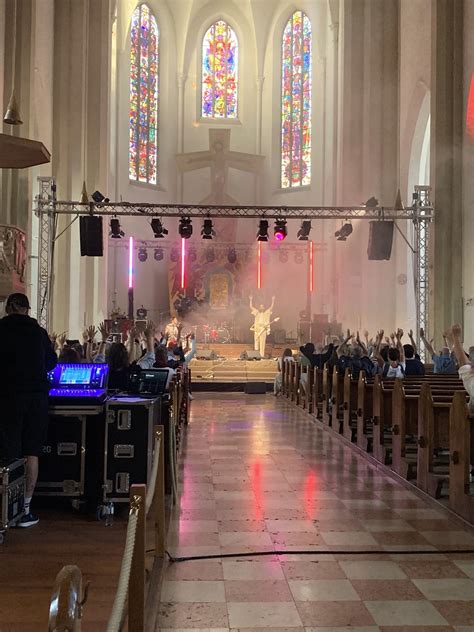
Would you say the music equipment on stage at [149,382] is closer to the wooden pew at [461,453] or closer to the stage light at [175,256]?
the wooden pew at [461,453]

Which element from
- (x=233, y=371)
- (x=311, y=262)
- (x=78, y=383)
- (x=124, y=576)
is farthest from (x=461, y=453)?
(x=311, y=262)

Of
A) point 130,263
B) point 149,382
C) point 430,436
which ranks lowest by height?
point 430,436

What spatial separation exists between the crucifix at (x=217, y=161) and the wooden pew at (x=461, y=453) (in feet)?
80.8

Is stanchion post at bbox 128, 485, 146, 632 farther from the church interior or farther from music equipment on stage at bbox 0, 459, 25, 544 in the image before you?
music equipment on stage at bbox 0, 459, 25, 544

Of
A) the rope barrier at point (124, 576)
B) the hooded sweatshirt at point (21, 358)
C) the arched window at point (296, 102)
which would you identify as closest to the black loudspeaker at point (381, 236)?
the hooded sweatshirt at point (21, 358)

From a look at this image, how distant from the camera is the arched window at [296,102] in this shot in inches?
1163

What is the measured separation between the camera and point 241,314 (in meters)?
28.1

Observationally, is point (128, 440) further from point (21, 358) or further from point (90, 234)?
point (90, 234)

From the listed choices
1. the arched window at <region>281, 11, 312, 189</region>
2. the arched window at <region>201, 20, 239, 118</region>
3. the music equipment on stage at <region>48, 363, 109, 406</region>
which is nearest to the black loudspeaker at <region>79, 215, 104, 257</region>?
the music equipment on stage at <region>48, 363, 109, 406</region>

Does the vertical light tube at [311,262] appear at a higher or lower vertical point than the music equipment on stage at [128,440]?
higher

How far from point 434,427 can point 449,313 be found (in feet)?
32.0

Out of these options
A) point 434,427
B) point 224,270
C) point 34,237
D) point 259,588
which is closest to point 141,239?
point 224,270

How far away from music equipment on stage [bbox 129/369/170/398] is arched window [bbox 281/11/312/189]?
80.5 ft

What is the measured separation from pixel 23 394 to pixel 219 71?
2941 cm
